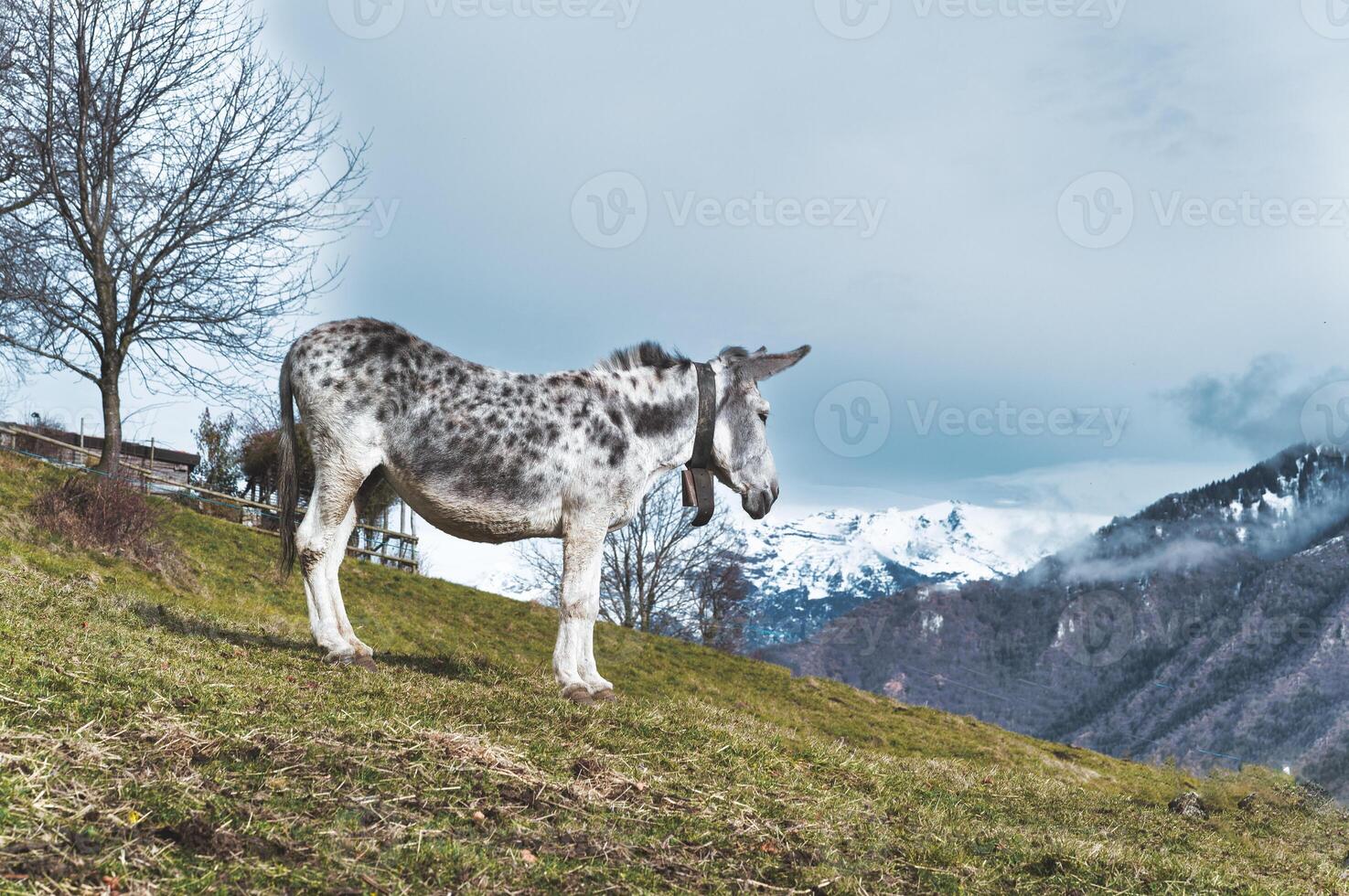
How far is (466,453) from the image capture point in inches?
392

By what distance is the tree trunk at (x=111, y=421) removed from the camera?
27.8m

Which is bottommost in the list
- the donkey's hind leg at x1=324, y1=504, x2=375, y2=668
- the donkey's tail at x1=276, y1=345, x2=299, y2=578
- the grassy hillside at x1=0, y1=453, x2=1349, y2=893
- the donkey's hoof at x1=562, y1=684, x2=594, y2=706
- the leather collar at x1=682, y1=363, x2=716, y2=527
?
the grassy hillside at x1=0, y1=453, x2=1349, y2=893

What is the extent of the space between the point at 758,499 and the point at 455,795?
593 centimetres

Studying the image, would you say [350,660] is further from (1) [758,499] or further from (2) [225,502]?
(2) [225,502]

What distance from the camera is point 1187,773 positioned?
97.5 feet

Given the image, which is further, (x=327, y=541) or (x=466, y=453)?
(x=327, y=541)

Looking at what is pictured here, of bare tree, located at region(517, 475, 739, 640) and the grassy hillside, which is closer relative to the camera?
the grassy hillside

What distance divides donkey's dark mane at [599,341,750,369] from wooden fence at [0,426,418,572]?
24.0m

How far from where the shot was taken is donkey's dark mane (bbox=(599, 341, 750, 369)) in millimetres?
11203

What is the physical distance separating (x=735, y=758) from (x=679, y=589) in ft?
135

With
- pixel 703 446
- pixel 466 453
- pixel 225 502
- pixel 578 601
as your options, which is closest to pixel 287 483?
pixel 466 453

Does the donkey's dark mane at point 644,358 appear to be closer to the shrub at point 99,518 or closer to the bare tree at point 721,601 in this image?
the shrub at point 99,518

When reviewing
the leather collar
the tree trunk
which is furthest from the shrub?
the leather collar

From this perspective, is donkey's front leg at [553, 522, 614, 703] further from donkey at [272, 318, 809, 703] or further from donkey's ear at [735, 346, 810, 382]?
donkey's ear at [735, 346, 810, 382]
